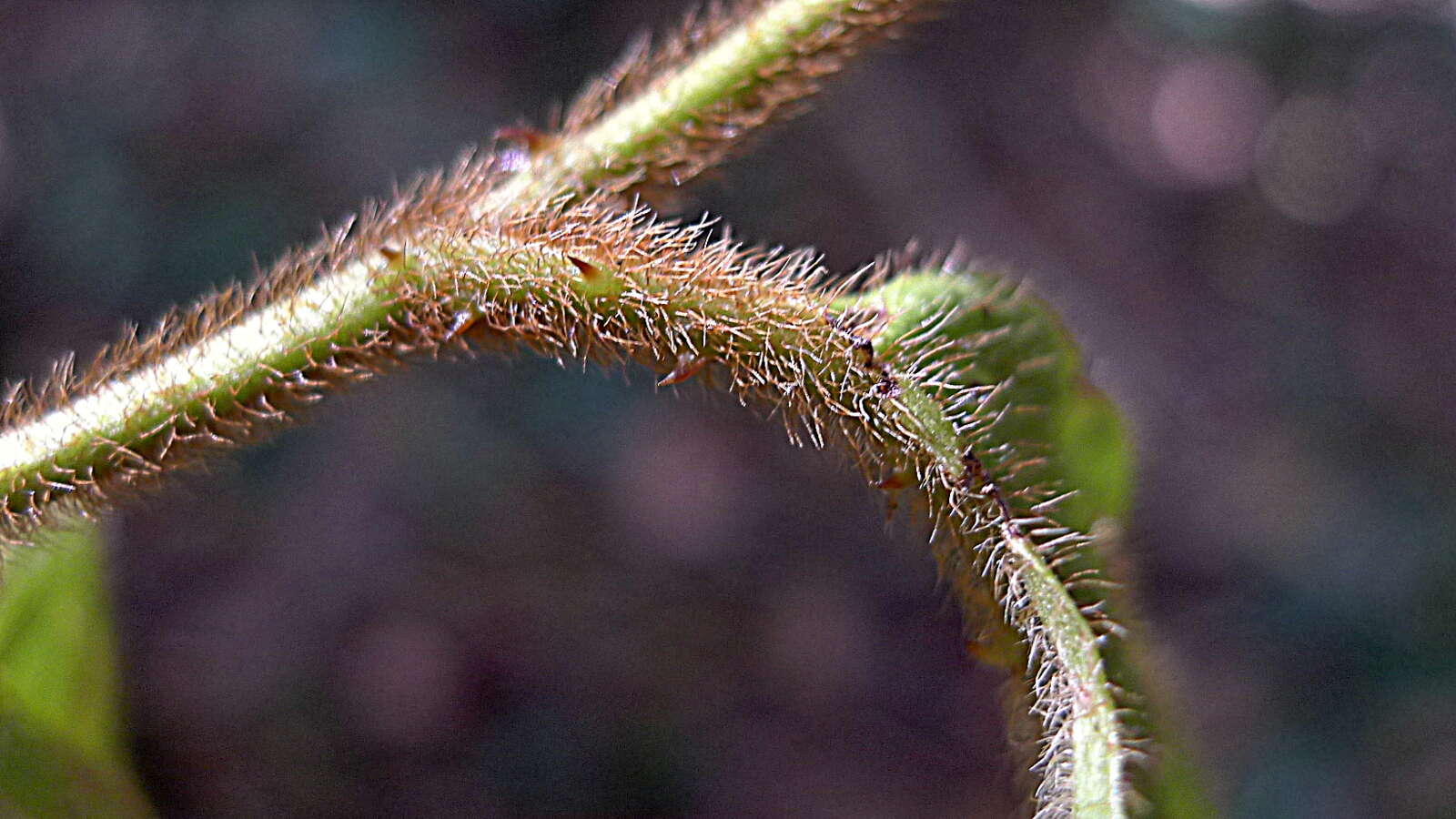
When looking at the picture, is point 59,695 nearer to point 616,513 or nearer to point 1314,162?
point 616,513

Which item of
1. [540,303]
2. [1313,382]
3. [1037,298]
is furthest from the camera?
[1313,382]

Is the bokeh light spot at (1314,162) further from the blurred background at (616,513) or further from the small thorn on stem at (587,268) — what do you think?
the small thorn on stem at (587,268)

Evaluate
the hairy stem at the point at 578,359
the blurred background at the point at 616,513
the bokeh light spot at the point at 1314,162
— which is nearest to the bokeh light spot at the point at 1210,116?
the bokeh light spot at the point at 1314,162

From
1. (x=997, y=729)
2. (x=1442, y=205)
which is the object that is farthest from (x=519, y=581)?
(x=1442, y=205)

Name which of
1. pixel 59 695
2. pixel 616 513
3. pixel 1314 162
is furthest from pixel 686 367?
pixel 1314 162

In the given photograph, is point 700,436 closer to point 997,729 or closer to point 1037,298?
point 997,729

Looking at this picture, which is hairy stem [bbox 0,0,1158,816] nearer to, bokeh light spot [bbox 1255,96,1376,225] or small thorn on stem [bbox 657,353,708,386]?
small thorn on stem [bbox 657,353,708,386]

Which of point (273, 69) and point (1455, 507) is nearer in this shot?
point (273, 69)
